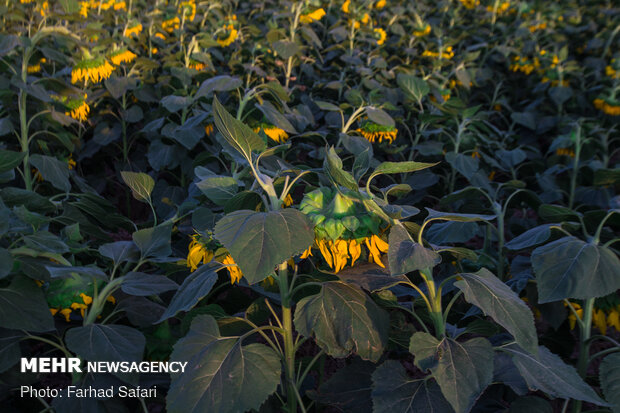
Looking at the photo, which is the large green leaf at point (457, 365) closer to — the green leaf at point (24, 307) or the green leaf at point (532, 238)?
the green leaf at point (532, 238)

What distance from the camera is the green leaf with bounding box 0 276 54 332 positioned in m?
1.17

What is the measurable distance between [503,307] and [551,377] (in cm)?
20

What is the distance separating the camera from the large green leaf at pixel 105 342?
3.86ft

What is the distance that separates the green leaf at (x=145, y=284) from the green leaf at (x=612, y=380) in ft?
3.28

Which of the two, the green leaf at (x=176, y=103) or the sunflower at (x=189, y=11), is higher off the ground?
the sunflower at (x=189, y=11)

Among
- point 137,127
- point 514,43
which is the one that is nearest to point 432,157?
point 137,127

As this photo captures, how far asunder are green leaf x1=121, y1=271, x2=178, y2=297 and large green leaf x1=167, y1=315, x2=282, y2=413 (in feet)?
0.69

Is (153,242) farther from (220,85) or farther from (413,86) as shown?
(413,86)

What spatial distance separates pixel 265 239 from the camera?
37.4 inches

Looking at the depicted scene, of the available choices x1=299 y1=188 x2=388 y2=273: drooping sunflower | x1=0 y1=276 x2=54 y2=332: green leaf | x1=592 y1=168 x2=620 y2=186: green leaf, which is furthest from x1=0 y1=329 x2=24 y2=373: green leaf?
x1=592 y1=168 x2=620 y2=186: green leaf

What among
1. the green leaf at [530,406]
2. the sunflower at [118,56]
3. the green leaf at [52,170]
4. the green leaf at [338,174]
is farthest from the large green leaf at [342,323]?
the sunflower at [118,56]

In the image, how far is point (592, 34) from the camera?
6199 millimetres

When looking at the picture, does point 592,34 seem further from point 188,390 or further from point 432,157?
point 188,390

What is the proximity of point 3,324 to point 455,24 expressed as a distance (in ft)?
19.9
